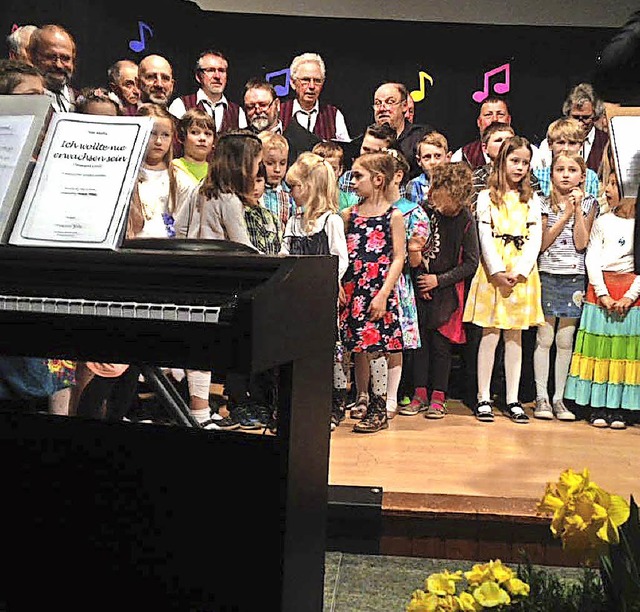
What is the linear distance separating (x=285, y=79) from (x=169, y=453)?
355 cm

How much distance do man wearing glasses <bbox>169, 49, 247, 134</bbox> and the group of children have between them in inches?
19.8

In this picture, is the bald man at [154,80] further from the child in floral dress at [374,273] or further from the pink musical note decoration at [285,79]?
the child in floral dress at [374,273]

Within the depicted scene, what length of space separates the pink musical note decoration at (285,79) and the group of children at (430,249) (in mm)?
720

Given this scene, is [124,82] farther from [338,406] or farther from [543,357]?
[543,357]

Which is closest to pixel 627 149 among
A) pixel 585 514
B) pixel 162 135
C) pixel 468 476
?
pixel 585 514

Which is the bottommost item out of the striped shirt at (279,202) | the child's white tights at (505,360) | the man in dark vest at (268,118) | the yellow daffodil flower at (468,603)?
the child's white tights at (505,360)

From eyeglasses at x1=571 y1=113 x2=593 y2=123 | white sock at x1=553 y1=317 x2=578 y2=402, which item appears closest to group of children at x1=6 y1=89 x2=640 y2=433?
white sock at x1=553 y1=317 x2=578 y2=402

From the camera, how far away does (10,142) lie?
6.61 feet

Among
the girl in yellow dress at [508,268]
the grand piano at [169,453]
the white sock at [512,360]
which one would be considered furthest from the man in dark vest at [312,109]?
the grand piano at [169,453]

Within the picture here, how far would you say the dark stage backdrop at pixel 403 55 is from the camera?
17.2 ft

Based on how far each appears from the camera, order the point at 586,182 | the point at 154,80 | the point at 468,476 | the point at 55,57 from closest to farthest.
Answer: the point at 468,476 → the point at 55,57 → the point at 586,182 → the point at 154,80

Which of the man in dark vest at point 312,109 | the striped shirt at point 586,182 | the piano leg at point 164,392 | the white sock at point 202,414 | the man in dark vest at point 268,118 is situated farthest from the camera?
the man in dark vest at point 312,109

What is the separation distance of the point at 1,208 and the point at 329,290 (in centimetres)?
72

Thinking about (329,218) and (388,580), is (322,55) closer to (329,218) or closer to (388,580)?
(329,218)
